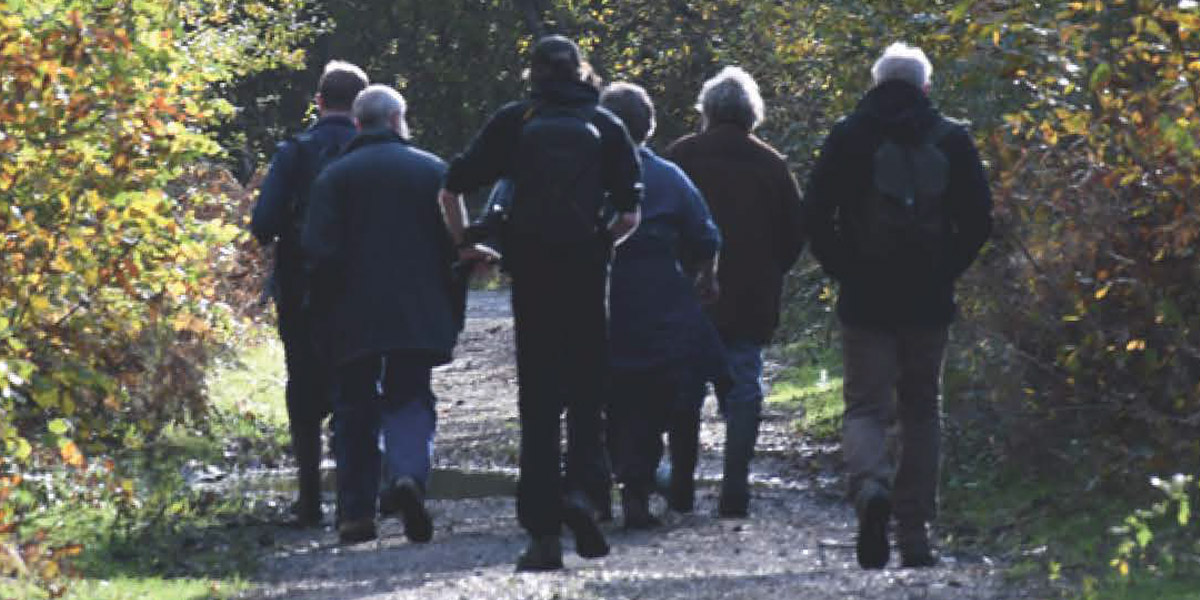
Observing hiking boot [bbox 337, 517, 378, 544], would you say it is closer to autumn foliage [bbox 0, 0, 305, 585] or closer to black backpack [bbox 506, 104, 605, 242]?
autumn foliage [bbox 0, 0, 305, 585]

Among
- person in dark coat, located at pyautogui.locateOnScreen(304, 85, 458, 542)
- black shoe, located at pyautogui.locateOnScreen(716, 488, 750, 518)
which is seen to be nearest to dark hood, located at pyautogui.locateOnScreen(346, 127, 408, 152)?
person in dark coat, located at pyautogui.locateOnScreen(304, 85, 458, 542)

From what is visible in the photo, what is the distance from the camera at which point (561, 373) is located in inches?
389

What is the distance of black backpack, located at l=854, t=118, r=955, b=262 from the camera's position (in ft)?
33.5

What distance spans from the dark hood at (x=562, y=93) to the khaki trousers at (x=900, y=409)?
1421 mm

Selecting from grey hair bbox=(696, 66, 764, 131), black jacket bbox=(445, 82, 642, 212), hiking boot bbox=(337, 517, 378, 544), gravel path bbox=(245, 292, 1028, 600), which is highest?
grey hair bbox=(696, 66, 764, 131)

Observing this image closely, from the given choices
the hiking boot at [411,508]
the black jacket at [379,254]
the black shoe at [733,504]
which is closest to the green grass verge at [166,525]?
the hiking boot at [411,508]

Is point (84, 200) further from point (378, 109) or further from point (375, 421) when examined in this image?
point (375, 421)

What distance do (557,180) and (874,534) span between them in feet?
5.72

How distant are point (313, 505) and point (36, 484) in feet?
4.48

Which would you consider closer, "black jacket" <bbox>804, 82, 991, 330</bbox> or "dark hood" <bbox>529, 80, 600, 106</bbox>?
"dark hood" <bbox>529, 80, 600, 106</bbox>

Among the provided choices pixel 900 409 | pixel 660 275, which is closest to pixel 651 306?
pixel 660 275

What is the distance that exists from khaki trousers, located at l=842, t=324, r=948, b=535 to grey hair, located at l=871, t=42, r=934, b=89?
959mm

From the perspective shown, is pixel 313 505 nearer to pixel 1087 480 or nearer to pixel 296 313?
pixel 296 313

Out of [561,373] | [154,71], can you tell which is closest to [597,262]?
[561,373]
